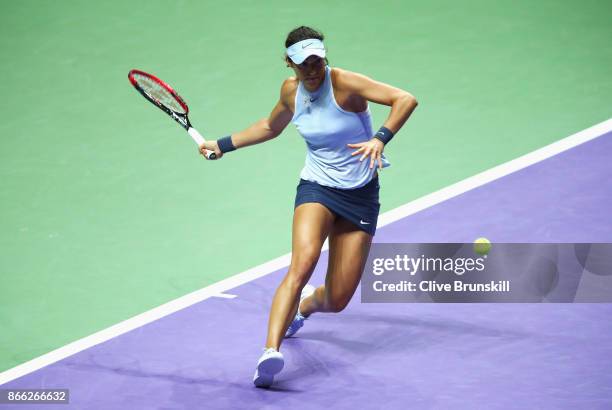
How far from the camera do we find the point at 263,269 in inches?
351

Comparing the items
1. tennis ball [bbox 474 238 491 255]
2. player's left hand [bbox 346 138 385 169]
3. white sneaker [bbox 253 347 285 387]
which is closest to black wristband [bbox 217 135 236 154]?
player's left hand [bbox 346 138 385 169]

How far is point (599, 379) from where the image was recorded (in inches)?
278

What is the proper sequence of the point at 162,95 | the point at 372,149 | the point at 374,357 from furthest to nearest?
the point at 162,95
the point at 374,357
the point at 372,149

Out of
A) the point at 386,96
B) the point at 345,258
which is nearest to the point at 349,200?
the point at 345,258

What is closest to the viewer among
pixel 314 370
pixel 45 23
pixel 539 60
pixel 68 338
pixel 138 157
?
pixel 314 370

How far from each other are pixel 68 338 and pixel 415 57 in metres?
5.58

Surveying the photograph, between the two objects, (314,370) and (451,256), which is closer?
(314,370)

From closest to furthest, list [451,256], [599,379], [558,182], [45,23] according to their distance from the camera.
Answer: [599,379] → [451,256] → [558,182] → [45,23]

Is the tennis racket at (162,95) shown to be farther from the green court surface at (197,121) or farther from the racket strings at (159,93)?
the green court surface at (197,121)

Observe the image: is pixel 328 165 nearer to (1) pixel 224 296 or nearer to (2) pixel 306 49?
(2) pixel 306 49

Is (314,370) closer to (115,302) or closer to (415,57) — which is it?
(115,302)

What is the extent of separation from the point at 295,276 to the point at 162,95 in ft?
6.95

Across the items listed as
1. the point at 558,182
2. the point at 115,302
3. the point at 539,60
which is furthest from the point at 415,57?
the point at 115,302
